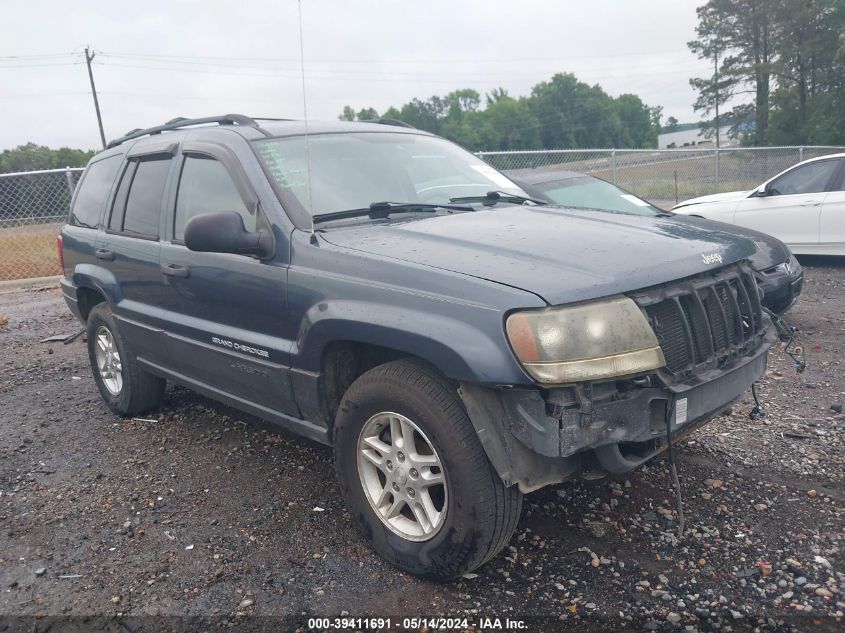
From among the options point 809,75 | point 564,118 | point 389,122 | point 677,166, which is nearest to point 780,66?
point 809,75

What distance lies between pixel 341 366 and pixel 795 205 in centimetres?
786

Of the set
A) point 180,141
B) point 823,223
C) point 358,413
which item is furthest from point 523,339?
point 823,223

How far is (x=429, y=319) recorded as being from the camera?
264 cm

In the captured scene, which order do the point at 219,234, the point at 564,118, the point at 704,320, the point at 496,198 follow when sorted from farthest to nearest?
the point at 564,118 → the point at 496,198 → the point at 219,234 → the point at 704,320

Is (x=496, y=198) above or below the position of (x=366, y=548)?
above

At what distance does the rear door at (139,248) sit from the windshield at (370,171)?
1008mm

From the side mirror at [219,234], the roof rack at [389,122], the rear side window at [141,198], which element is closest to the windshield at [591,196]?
the roof rack at [389,122]

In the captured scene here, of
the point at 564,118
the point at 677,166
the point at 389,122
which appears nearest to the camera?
the point at 389,122

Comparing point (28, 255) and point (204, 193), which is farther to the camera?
point (28, 255)

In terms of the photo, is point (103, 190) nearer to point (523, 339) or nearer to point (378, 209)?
point (378, 209)

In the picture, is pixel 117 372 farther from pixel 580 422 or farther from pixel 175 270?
pixel 580 422

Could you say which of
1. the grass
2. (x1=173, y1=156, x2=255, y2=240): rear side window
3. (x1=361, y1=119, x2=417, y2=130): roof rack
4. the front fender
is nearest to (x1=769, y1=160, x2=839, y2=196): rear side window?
(x1=361, y1=119, x2=417, y2=130): roof rack

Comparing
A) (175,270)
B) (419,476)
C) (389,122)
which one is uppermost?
(389,122)

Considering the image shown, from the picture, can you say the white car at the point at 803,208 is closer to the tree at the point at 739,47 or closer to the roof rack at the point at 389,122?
the roof rack at the point at 389,122
